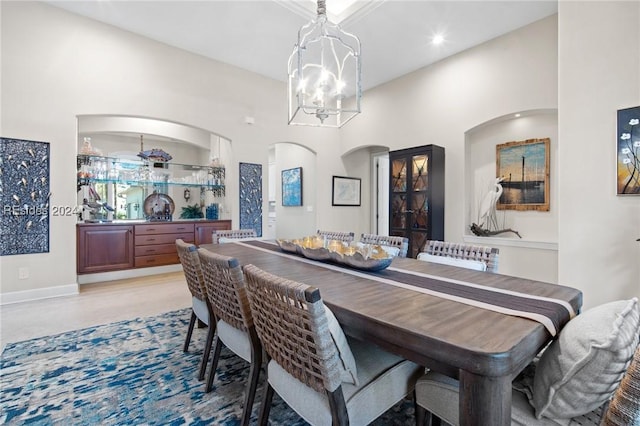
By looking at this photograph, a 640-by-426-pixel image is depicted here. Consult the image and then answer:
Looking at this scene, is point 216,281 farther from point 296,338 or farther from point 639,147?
point 639,147

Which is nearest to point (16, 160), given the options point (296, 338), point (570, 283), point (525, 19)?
point (296, 338)

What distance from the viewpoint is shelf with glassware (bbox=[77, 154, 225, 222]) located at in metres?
4.59

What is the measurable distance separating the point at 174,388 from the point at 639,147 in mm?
4007

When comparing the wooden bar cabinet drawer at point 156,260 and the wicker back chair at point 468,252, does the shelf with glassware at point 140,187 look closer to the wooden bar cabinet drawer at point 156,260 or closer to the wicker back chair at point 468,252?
the wooden bar cabinet drawer at point 156,260

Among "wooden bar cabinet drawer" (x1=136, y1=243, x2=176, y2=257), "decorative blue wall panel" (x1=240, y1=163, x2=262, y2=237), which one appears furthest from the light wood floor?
"decorative blue wall panel" (x1=240, y1=163, x2=262, y2=237)

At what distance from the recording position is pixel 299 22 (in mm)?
3910

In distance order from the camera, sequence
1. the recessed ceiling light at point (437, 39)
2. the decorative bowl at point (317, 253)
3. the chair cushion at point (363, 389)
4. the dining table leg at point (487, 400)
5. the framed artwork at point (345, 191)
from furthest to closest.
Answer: the framed artwork at point (345, 191), the recessed ceiling light at point (437, 39), the decorative bowl at point (317, 253), the chair cushion at point (363, 389), the dining table leg at point (487, 400)

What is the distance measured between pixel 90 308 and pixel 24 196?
1.60 m

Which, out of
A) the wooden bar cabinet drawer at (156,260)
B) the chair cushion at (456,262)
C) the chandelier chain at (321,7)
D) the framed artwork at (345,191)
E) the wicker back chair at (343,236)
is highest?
the chandelier chain at (321,7)

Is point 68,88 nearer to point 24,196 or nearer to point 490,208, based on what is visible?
point 24,196

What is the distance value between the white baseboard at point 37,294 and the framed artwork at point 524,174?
5938mm

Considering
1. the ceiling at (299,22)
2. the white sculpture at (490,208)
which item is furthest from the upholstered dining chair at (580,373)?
the ceiling at (299,22)

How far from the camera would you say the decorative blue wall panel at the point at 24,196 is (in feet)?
11.4

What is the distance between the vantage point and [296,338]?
106cm
